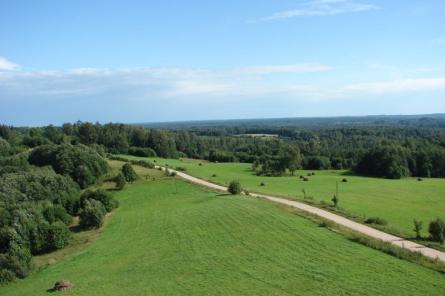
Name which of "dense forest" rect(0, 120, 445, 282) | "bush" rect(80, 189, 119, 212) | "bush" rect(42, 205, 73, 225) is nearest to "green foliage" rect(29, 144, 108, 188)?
"dense forest" rect(0, 120, 445, 282)

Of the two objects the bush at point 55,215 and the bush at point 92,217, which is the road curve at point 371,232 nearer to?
the bush at point 92,217

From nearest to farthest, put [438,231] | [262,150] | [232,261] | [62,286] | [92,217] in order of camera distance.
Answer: [62,286], [232,261], [438,231], [92,217], [262,150]

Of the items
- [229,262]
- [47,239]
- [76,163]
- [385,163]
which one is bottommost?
[47,239]

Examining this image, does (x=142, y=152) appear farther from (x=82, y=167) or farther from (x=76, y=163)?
(x=82, y=167)

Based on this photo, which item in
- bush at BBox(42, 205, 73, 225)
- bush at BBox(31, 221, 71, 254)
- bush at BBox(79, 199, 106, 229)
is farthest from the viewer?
bush at BBox(79, 199, 106, 229)

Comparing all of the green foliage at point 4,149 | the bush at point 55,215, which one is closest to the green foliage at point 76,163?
the green foliage at point 4,149

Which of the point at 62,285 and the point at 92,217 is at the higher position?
the point at 92,217

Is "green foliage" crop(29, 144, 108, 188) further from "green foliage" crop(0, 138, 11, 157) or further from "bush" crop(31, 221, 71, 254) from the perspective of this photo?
"bush" crop(31, 221, 71, 254)

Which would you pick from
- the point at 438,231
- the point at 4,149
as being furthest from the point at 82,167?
the point at 438,231
